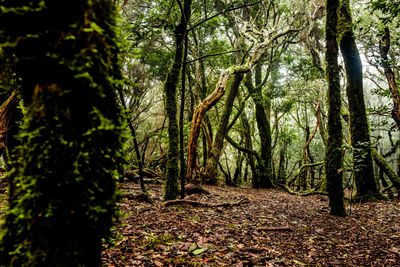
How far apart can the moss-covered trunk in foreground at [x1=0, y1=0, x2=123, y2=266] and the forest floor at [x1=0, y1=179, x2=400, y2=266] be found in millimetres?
744

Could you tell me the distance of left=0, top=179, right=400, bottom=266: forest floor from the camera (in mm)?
2570

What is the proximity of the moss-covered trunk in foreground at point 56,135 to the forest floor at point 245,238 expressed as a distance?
2.44 ft

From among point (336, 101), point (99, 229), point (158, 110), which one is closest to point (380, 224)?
point (336, 101)

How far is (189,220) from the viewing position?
3912 millimetres

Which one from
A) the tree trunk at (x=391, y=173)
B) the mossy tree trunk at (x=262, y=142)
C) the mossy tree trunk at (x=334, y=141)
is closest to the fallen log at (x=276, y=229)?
the mossy tree trunk at (x=334, y=141)

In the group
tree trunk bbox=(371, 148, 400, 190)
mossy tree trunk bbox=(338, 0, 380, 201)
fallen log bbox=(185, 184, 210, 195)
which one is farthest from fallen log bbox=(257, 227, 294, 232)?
tree trunk bbox=(371, 148, 400, 190)

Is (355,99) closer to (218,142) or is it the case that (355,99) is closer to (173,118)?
(218,142)

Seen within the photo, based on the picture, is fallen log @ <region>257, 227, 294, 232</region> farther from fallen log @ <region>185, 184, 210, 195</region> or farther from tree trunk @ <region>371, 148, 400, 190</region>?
tree trunk @ <region>371, 148, 400, 190</region>

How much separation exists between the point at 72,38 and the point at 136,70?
43.4 ft

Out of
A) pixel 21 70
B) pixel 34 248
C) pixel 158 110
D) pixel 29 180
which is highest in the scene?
pixel 158 110

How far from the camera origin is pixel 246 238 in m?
3.46

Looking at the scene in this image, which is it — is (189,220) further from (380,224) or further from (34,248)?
(380,224)

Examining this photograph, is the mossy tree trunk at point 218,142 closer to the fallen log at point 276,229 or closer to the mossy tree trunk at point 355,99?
the mossy tree trunk at point 355,99

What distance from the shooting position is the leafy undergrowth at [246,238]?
2.57m
